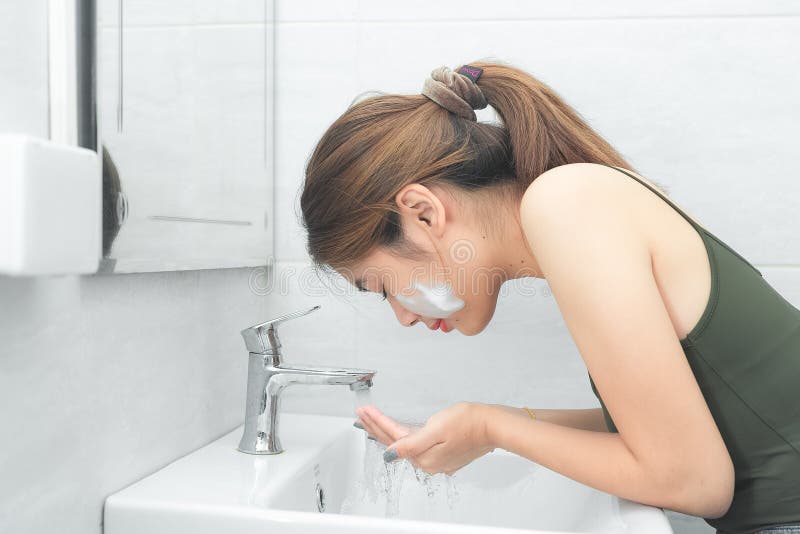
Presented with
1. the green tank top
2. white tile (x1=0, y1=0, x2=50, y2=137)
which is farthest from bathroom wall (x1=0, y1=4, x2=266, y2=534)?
the green tank top

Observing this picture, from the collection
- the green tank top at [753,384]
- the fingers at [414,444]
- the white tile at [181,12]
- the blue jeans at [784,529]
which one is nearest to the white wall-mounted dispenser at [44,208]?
the white tile at [181,12]

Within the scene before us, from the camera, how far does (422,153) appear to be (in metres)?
0.79

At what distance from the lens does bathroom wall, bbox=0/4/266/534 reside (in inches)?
23.0

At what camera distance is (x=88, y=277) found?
2.26 feet

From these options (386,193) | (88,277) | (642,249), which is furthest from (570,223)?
(88,277)

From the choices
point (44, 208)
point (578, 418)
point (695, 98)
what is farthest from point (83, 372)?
point (695, 98)

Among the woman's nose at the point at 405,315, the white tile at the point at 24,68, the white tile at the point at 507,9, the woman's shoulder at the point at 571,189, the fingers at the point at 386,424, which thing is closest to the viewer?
the white tile at the point at 24,68

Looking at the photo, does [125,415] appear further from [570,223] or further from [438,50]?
[438,50]

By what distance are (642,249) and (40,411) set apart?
0.55 metres

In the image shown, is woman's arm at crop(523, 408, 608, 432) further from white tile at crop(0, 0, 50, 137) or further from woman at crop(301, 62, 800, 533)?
white tile at crop(0, 0, 50, 137)

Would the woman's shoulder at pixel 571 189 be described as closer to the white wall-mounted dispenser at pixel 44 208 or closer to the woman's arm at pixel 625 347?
the woman's arm at pixel 625 347

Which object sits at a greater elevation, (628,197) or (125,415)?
(628,197)

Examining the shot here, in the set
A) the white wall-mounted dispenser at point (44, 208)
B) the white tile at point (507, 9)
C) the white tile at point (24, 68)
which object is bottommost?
the white wall-mounted dispenser at point (44, 208)

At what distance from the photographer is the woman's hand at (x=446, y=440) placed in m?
0.75
